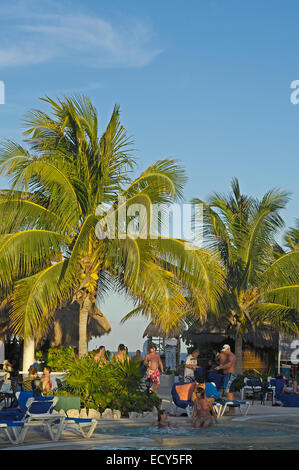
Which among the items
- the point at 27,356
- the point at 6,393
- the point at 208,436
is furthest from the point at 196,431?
the point at 27,356

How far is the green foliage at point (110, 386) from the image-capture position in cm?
1490

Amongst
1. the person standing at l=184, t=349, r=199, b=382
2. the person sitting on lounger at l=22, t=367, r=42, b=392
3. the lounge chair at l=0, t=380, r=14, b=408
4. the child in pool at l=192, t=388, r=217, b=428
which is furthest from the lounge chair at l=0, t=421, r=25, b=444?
the person standing at l=184, t=349, r=199, b=382

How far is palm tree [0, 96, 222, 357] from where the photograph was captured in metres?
16.3

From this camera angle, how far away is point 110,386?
15.2m

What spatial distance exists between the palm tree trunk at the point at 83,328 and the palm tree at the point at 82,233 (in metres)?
0.01

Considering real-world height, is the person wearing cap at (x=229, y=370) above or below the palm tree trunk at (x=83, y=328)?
below

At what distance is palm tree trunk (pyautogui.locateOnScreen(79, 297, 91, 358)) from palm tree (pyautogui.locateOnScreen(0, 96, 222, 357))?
1cm

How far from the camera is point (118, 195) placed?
1761 centimetres

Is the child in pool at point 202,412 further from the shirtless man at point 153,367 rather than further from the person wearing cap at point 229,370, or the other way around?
the shirtless man at point 153,367

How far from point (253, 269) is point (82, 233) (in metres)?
8.70

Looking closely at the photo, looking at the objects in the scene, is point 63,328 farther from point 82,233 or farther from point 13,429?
point 13,429

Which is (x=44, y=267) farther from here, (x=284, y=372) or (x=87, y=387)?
(x=284, y=372)

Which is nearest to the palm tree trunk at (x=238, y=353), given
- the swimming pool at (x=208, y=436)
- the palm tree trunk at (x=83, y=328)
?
the palm tree trunk at (x=83, y=328)
